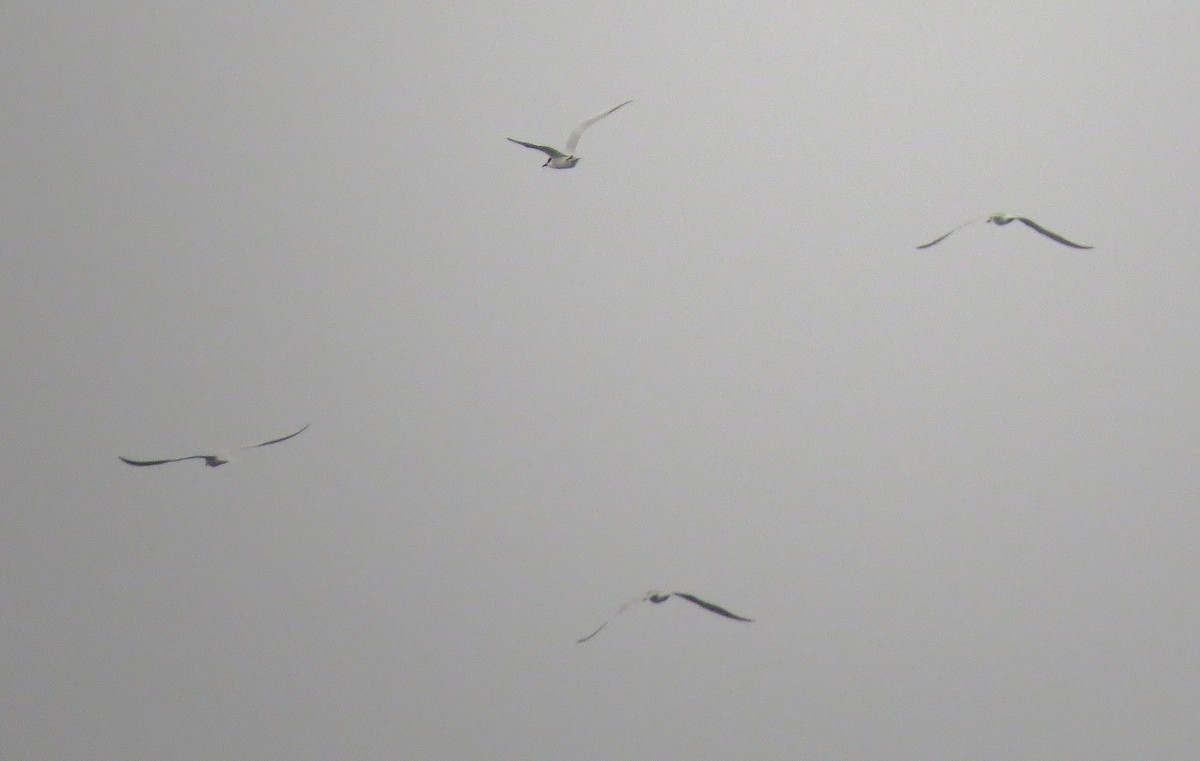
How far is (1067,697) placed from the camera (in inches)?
160

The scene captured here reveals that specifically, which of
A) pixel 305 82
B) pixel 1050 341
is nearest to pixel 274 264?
pixel 305 82

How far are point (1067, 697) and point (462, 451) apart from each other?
2330 mm

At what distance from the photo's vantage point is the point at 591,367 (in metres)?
4.00

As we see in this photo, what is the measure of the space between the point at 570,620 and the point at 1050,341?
1.98 metres

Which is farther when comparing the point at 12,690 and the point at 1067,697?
the point at 1067,697

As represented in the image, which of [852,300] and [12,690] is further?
[852,300]

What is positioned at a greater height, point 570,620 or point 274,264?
point 274,264

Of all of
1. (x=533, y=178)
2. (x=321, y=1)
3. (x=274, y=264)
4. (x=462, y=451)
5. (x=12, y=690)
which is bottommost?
(x=12, y=690)

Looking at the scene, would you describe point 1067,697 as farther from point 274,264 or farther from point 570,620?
point 274,264

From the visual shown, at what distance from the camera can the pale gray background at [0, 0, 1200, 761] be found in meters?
3.71

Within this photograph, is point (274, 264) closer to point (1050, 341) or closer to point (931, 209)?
point (931, 209)

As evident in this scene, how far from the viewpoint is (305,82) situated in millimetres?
3773

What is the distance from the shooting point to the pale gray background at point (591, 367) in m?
3.71

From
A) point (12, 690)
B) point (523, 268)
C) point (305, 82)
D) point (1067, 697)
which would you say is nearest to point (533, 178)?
point (523, 268)
